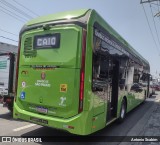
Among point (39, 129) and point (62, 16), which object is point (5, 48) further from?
point (62, 16)

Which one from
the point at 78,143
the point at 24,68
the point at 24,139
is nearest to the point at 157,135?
the point at 78,143

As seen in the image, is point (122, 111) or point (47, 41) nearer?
point (47, 41)

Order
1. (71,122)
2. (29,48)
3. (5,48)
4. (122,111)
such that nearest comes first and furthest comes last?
(71,122) < (29,48) < (122,111) < (5,48)

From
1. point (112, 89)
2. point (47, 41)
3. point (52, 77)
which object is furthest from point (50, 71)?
point (112, 89)

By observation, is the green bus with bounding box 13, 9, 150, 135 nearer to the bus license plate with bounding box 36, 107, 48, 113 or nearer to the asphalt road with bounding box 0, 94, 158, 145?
the bus license plate with bounding box 36, 107, 48, 113

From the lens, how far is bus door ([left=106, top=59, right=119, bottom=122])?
26.5 feet

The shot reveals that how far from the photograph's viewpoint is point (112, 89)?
8664mm

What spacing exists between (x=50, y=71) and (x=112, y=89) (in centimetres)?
285

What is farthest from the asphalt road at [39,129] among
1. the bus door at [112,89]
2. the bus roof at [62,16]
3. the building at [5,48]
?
the building at [5,48]

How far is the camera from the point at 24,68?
7.25 m

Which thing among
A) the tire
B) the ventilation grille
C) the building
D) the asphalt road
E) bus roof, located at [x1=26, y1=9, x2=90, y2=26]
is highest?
the building

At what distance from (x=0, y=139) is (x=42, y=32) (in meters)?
3.16

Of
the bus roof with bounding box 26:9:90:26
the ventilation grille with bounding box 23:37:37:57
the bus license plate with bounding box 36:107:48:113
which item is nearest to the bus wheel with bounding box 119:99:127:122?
the bus license plate with bounding box 36:107:48:113

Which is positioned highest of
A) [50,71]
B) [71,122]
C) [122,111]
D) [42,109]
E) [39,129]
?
[50,71]
